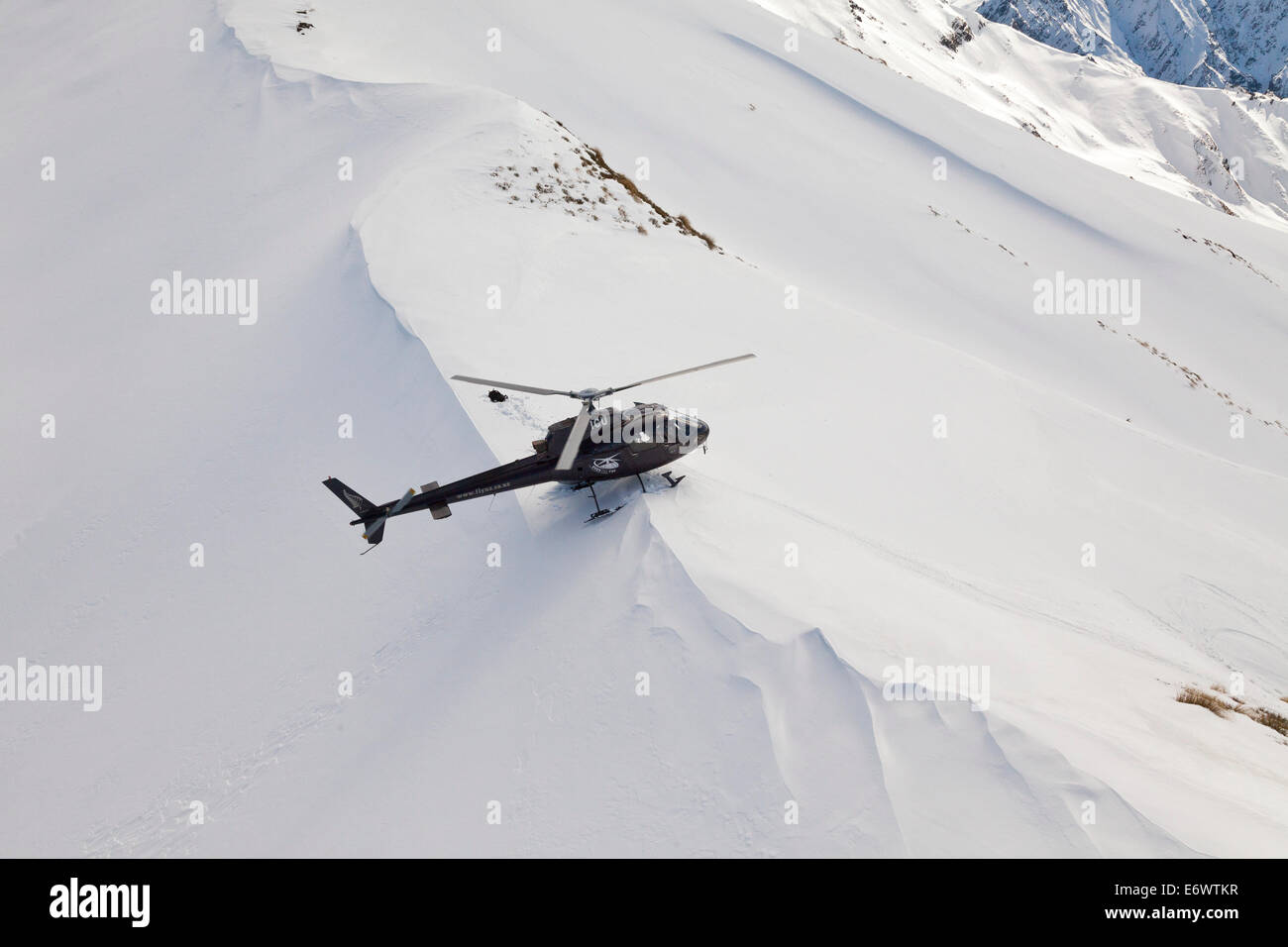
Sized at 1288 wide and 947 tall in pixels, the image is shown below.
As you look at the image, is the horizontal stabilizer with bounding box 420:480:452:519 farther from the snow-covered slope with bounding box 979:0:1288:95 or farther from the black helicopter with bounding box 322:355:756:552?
the snow-covered slope with bounding box 979:0:1288:95

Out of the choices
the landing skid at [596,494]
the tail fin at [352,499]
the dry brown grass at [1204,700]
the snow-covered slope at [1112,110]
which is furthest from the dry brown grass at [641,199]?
the snow-covered slope at [1112,110]

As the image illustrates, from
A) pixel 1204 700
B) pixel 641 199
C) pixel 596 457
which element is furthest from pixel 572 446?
pixel 641 199

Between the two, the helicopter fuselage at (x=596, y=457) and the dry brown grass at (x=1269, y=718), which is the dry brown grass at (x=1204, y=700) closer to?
the dry brown grass at (x=1269, y=718)

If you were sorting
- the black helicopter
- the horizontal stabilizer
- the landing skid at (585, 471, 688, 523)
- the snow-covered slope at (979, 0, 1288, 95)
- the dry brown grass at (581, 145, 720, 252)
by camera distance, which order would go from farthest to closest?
the snow-covered slope at (979, 0, 1288, 95) < the dry brown grass at (581, 145, 720, 252) < the landing skid at (585, 471, 688, 523) < the horizontal stabilizer < the black helicopter

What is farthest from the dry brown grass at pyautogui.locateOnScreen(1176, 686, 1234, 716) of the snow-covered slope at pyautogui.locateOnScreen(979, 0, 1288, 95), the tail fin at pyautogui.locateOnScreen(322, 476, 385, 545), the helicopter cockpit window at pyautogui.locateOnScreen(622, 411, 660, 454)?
the snow-covered slope at pyautogui.locateOnScreen(979, 0, 1288, 95)

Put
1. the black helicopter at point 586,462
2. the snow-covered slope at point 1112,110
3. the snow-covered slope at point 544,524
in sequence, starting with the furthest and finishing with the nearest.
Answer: the snow-covered slope at point 1112,110, the black helicopter at point 586,462, the snow-covered slope at point 544,524

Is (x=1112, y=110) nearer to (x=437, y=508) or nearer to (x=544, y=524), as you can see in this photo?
(x=544, y=524)
